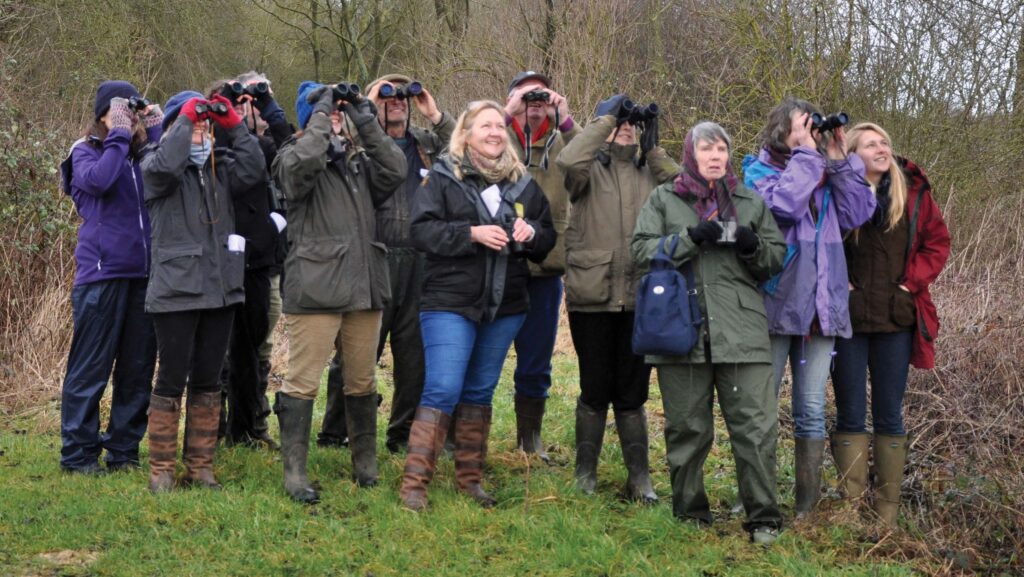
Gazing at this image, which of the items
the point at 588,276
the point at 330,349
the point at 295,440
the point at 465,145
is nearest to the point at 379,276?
the point at 330,349

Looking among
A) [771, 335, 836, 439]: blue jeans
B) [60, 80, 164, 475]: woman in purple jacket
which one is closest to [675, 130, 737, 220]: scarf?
[771, 335, 836, 439]: blue jeans

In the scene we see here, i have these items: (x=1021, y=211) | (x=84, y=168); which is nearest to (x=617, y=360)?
(x=84, y=168)

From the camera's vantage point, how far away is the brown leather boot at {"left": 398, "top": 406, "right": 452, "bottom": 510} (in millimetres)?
5371

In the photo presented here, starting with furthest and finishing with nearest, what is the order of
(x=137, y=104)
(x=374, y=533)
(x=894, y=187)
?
(x=137, y=104)
(x=894, y=187)
(x=374, y=533)

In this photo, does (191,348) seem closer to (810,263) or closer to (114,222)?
(114,222)

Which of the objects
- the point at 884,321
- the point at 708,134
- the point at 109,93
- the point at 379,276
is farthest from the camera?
the point at 109,93

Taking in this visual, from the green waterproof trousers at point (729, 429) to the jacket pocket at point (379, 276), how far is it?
1.54 meters

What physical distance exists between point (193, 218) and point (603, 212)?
2172 mm

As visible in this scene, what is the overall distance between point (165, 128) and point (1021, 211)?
7045mm

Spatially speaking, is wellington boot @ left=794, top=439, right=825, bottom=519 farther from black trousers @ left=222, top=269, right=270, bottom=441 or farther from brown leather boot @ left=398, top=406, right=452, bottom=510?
black trousers @ left=222, top=269, right=270, bottom=441

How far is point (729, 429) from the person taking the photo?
512 cm

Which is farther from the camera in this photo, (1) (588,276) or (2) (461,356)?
(1) (588,276)

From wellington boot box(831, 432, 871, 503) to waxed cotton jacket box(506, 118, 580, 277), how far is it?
1.83 meters

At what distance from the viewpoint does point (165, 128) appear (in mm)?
5777
